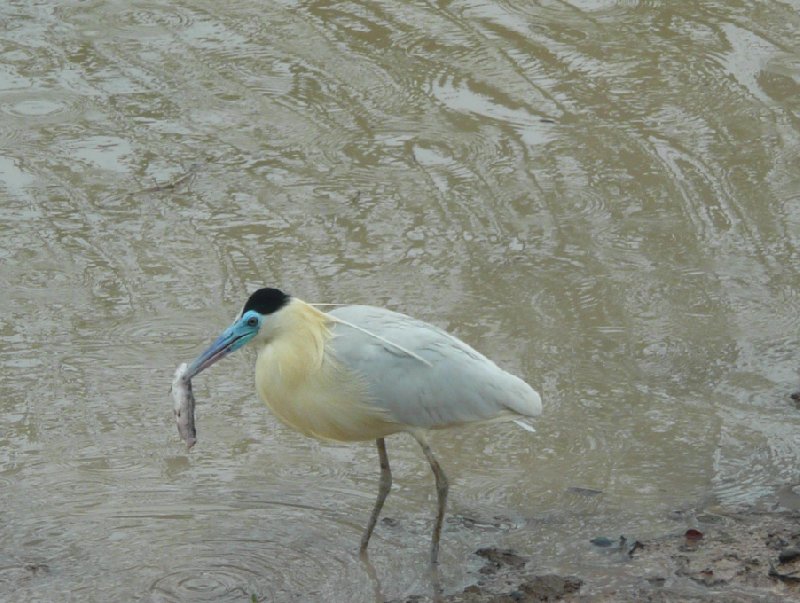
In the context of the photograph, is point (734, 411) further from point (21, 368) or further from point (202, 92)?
point (202, 92)

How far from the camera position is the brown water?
6.15m

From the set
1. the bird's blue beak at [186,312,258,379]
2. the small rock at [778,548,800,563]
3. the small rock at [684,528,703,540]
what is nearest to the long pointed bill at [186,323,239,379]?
the bird's blue beak at [186,312,258,379]

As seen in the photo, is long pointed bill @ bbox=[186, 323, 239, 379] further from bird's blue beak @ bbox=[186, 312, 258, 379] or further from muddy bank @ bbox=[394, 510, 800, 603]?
muddy bank @ bbox=[394, 510, 800, 603]

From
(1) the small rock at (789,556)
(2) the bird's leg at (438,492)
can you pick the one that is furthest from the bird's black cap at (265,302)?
(1) the small rock at (789,556)

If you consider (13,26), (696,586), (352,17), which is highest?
(696,586)

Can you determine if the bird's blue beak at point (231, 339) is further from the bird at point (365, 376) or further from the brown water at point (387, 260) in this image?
the brown water at point (387, 260)

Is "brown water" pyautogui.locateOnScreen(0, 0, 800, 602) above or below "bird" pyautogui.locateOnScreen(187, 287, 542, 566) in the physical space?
below

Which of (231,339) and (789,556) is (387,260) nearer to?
(231,339)

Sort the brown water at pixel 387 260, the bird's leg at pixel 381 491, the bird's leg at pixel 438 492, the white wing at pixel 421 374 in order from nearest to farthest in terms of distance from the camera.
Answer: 1. the white wing at pixel 421 374
2. the bird's leg at pixel 438 492
3. the bird's leg at pixel 381 491
4. the brown water at pixel 387 260

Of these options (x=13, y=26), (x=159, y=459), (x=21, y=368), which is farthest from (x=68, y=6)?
(x=159, y=459)

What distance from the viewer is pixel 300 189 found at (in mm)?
8758

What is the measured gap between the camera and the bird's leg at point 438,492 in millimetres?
5895

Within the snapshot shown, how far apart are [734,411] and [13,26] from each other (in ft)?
19.7

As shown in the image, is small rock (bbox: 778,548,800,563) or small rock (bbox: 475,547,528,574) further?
small rock (bbox: 475,547,528,574)
